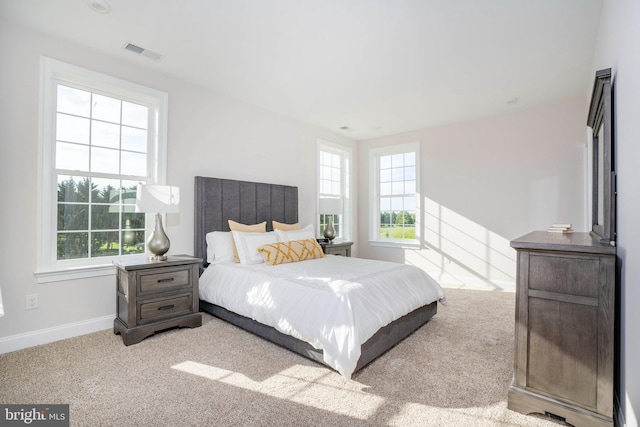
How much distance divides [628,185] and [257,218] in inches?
144

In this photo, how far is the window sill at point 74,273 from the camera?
107 inches

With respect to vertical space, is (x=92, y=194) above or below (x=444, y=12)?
below

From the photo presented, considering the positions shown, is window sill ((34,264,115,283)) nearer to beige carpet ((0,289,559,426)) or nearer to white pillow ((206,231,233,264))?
beige carpet ((0,289,559,426))

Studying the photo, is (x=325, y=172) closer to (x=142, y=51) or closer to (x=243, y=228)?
(x=243, y=228)

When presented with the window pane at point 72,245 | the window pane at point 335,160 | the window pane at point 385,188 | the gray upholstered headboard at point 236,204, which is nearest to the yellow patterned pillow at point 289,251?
the gray upholstered headboard at point 236,204

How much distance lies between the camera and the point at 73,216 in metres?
2.94

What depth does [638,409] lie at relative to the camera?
4.17 ft

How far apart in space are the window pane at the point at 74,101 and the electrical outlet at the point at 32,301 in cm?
168

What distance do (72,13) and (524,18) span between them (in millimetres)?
3567

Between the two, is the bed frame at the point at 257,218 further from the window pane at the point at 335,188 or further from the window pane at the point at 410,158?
the window pane at the point at 410,158

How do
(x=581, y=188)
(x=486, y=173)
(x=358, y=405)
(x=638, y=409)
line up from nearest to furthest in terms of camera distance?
(x=638, y=409) → (x=358, y=405) → (x=581, y=188) → (x=486, y=173)

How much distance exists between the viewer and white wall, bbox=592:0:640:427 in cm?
135

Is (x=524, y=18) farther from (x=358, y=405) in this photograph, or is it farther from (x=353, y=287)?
(x=358, y=405)

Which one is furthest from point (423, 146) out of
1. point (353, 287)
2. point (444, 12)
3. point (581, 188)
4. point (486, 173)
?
point (353, 287)
